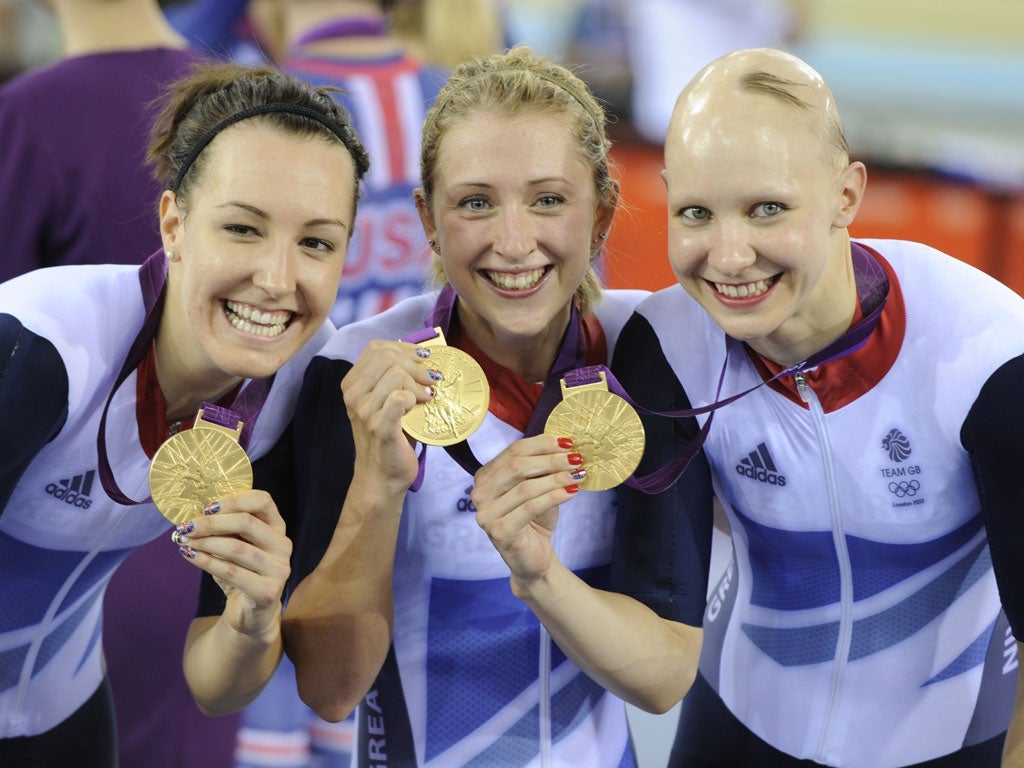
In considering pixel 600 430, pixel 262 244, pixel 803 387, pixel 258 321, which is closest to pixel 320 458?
pixel 258 321

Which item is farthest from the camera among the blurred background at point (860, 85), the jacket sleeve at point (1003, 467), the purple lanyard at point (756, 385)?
the blurred background at point (860, 85)

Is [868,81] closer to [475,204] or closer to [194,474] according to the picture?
[475,204]

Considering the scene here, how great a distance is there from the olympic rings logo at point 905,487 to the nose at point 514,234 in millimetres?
654

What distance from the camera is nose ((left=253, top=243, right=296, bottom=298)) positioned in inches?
78.6

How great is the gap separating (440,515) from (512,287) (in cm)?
38

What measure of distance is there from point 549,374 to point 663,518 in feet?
0.97

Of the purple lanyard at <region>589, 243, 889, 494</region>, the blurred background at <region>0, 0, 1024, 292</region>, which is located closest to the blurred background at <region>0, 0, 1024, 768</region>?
the blurred background at <region>0, 0, 1024, 292</region>

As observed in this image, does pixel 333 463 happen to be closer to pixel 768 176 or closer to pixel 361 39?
pixel 768 176

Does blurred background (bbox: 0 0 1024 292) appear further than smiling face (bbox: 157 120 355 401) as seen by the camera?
Yes

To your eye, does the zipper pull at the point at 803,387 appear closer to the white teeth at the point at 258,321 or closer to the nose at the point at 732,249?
the nose at the point at 732,249

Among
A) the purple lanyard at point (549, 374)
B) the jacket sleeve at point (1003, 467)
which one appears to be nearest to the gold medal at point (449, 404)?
the purple lanyard at point (549, 374)

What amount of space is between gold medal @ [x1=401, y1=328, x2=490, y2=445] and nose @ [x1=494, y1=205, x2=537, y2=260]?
173mm

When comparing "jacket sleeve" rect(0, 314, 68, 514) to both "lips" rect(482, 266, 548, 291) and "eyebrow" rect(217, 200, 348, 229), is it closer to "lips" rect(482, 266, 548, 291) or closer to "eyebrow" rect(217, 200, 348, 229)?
"eyebrow" rect(217, 200, 348, 229)

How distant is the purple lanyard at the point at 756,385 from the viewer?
205 centimetres
